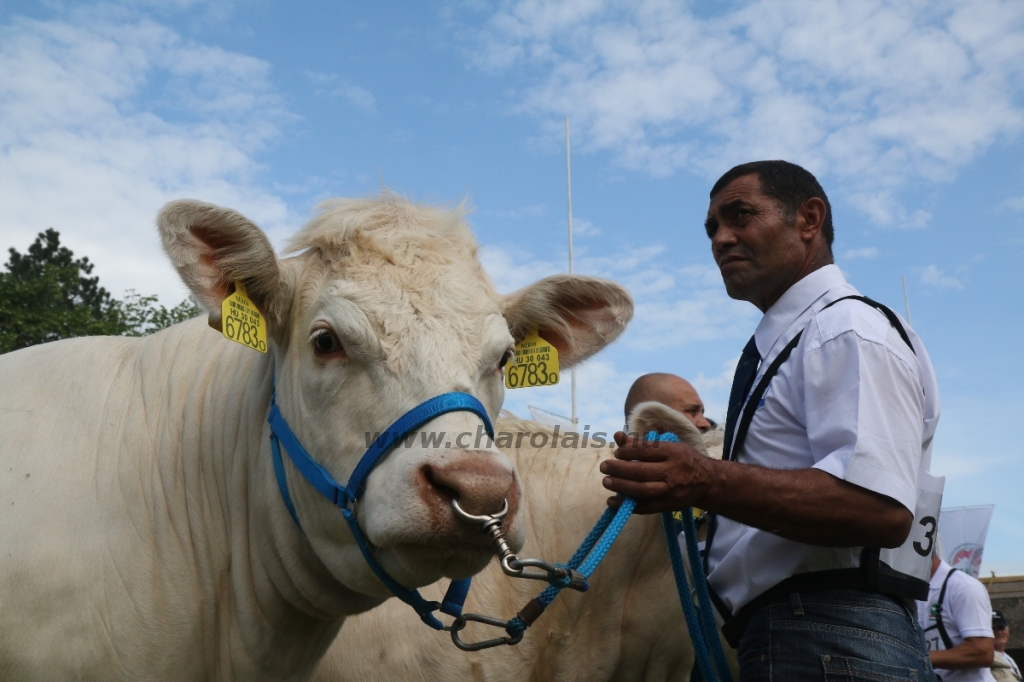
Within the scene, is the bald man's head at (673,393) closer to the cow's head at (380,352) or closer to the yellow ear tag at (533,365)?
the yellow ear tag at (533,365)

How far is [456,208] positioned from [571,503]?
6.49 ft

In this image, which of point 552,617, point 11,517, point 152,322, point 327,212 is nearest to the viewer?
point 11,517

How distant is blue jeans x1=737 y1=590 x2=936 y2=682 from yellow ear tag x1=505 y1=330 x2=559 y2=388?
151 cm

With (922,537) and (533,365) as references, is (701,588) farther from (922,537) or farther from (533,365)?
(533,365)

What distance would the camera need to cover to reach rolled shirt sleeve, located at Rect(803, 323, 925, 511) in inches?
103

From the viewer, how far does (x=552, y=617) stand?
4629 mm

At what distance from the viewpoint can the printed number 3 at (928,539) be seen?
2869mm

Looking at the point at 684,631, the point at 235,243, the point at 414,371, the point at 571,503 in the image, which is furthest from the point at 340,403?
the point at 684,631

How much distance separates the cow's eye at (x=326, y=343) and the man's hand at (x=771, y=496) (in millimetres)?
1093

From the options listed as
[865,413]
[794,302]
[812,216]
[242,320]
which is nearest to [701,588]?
[865,413]

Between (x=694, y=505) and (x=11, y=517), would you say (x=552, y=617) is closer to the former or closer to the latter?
(x=694, y=505)

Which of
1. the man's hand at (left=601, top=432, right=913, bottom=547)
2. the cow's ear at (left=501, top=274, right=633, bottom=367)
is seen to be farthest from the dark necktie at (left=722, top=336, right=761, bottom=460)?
the cow's ear at (left=501, top=274, right=633, bottom=367)

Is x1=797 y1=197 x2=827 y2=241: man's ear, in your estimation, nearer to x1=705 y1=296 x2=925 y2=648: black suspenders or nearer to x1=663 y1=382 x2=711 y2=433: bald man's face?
x1=705 y1=296 x2=925 y2=648: black suspenders

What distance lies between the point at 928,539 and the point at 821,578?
0.47 meters
